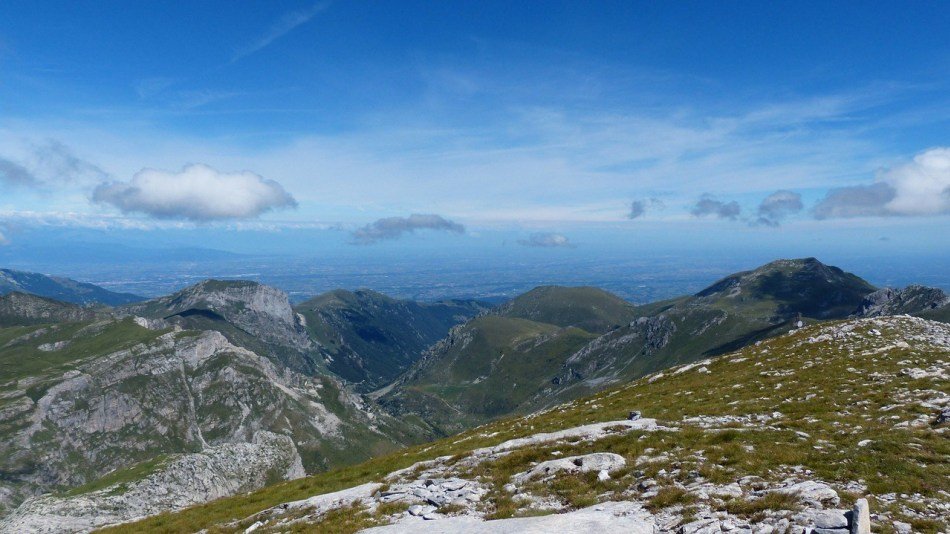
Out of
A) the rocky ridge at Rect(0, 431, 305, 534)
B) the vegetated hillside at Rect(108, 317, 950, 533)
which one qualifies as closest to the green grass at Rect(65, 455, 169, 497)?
the rocky ridge at Rect(0, 431, 305, 534)

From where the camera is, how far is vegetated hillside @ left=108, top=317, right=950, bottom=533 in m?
14.9

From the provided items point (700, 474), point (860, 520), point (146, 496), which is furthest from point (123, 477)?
point (860, 520)

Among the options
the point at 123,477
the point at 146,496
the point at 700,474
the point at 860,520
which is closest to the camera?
the point at 860,520

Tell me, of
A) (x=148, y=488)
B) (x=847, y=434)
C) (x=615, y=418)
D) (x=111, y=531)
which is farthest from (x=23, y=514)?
(x=847, y=434)

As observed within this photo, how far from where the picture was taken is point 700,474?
18594 mm

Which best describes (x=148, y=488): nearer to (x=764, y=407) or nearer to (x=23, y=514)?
(x=23, y=514)

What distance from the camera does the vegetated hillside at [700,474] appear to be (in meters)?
14.9

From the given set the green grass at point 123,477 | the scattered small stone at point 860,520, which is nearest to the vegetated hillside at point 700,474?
the scattered small stone at point 860,520

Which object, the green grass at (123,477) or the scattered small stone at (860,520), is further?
the green grass at (123,477)

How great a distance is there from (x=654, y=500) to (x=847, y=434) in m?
12.5

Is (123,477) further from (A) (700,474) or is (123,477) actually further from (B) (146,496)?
(A) (700,474)

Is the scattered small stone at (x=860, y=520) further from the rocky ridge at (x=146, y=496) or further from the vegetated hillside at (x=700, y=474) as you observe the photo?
the rocky ridge at (x=146, y=496)

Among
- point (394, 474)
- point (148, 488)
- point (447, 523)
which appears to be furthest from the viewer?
point (148, 488)

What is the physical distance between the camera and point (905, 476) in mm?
16359
